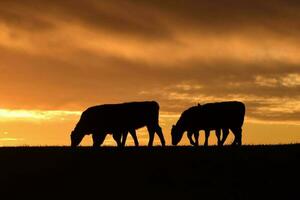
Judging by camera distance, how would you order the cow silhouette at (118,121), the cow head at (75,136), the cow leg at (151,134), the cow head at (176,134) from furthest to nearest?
the cow head at (176,134) < the cow head at (75,136) < the cow silhouette at (118,121) < the cow leg at (151,134)

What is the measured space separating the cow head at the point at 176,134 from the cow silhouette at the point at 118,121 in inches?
258

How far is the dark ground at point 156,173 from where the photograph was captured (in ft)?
74.9

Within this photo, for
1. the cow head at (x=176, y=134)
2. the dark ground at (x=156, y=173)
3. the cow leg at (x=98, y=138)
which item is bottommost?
the dark ground at (x=156, y=173)

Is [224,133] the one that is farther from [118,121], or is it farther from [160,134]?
[118,121]

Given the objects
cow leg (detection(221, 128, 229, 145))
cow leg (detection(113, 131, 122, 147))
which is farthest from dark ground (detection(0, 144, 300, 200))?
cow leg (detection(221, 128, 229, 145))

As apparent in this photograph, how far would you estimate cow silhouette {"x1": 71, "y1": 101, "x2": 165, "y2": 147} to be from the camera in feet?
129

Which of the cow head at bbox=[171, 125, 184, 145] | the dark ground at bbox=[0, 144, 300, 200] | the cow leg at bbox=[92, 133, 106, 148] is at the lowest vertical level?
the dark ground at bbox=[0, 144, 300, 200]

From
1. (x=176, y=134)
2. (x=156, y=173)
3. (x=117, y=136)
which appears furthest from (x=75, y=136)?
(x=156, y=173)

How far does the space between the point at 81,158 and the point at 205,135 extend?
1493 centimetres

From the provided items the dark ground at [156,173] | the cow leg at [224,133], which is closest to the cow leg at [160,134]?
the cow leg at [224,133]

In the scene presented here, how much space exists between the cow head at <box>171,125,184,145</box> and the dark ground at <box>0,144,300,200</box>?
50.9 ft

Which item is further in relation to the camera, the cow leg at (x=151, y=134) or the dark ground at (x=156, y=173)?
the cow leg at (x=151, y=134)

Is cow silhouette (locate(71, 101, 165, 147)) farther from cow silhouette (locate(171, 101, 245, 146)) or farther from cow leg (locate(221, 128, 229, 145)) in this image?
cow leg (locate(221, 128, 229, 145))

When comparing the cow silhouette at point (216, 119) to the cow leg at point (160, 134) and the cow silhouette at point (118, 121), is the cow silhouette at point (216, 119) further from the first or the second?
the cow silhouette at point (118, 121)
